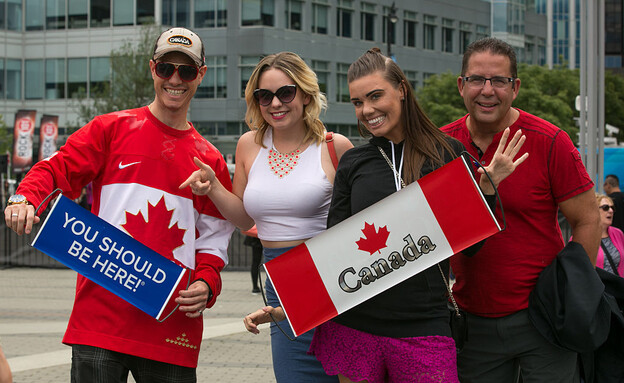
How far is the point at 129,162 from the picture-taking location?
395cm

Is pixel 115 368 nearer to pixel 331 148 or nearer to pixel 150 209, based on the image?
pixel 150 209

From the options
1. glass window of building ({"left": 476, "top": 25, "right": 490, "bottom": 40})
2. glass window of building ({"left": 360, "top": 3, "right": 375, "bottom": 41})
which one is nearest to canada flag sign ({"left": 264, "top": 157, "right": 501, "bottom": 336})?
glass window of building ({"left": 360, "top": 3, "right": 375, "bottom": 41})

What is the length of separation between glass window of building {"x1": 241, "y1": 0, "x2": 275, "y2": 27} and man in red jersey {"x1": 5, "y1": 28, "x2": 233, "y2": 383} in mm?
48067

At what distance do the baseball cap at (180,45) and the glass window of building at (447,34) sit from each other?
195 ft

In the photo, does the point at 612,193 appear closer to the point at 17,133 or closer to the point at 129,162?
the point at 129,162

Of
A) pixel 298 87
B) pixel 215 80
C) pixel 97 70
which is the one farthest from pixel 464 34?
pixel 298 87

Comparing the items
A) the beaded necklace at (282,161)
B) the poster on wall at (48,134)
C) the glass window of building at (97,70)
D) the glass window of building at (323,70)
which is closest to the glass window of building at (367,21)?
the glass window of building at (323,70)

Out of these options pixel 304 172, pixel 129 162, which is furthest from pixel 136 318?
pixel 304 172

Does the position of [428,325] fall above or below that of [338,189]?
below

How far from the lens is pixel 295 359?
4.07 meters

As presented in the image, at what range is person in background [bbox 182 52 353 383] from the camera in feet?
13.4

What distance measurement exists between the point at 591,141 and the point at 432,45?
5083cm

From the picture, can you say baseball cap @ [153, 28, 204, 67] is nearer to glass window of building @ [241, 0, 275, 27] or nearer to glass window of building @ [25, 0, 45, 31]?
glass window of building @ [241, 0, 275, 27]

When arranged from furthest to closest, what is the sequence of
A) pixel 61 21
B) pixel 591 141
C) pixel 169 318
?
pixel 61 21
pixel 591 141
pixel 169 318
